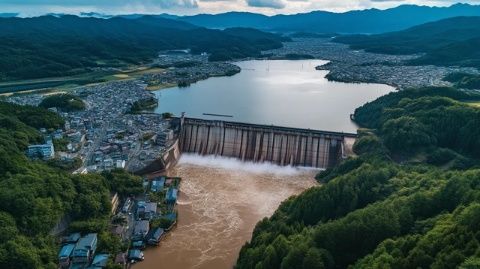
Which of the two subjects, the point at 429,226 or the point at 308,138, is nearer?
the point at 429,226

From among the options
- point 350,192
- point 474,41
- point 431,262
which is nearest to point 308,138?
point 350,192

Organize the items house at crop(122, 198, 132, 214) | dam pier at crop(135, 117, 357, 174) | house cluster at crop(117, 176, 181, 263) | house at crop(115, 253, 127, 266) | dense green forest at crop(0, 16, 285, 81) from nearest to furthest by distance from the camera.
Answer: house at crop(115, 253, 127, 266) < house cluster at crop(117, 176, 181, 263) < house at crop(122, 198, 132, 214) < dam pier at crop(135, 117, 357, 174) < dense green forest at crop(0, 16, 285, 81)

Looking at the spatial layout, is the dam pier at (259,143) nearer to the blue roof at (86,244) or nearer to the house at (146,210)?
the house at (146,210)

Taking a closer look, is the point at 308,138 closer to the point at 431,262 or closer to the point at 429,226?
the point at 429,226

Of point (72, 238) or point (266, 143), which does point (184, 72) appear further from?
point (72, 238)

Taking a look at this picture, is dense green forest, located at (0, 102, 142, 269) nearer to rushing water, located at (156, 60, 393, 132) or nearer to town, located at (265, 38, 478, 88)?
rushing water, located at (156, 60, 393, 132)

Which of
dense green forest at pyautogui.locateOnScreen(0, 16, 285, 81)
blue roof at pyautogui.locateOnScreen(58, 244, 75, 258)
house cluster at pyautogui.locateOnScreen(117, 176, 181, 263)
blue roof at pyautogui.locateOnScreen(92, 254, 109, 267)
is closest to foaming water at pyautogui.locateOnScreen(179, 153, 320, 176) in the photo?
house cluster at pyautogui.locateOnScreen(117, 176, 181, 263)
